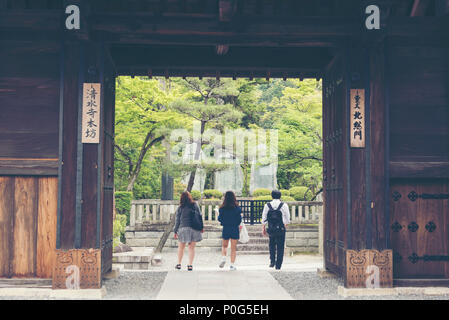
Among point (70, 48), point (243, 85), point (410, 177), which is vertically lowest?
point (410, 177)

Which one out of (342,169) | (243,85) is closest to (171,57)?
(342,169)

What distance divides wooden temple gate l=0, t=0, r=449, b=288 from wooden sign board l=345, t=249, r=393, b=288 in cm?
2

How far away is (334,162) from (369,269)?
2.53m

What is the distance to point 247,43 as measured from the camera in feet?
29.9

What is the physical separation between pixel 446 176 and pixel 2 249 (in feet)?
26.2

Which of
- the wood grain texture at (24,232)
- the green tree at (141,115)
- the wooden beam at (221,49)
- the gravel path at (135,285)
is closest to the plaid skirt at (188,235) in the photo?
the gravel path at (135,285)

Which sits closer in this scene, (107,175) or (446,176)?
(446,176)

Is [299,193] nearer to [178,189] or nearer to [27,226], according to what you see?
[178,189]

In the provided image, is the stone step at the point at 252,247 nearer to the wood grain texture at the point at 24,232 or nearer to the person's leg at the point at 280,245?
the person's leg at the point at 280,245

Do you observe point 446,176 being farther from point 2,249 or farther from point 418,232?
point 2,249

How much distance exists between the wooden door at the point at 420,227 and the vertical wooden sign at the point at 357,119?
3.47ft

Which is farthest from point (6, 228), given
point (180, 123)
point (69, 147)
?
point (180, 123)

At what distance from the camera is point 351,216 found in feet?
29.2

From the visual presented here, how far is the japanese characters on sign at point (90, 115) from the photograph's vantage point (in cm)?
867
